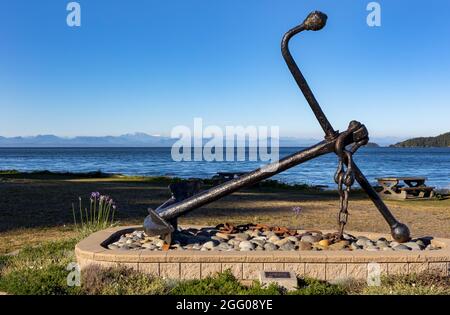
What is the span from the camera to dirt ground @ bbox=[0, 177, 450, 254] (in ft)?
31.6

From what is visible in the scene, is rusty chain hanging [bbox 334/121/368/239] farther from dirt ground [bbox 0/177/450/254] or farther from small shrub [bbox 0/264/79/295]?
dirt ground [bbox 0/177/450/254]

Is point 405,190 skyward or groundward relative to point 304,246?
groundward

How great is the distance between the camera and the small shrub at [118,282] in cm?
484

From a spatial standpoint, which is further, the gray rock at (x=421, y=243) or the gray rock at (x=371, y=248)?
the gray rock at (x=421, y=243)

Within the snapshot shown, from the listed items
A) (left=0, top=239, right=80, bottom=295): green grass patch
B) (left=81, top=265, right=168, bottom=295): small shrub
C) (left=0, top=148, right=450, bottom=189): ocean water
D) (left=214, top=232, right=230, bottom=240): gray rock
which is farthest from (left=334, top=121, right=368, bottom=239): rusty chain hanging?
(left=0, top=148, right=450, bottom=189): ocean water

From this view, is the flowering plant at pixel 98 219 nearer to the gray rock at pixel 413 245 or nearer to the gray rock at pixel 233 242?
the gray rock at pixel 233 242

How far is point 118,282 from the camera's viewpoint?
4988 mm

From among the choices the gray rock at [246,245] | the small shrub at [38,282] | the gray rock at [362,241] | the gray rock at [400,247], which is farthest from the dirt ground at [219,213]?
the gray rock at [246,245]

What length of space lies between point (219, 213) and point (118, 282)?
296 inches

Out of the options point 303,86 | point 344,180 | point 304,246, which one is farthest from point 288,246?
point 303,86

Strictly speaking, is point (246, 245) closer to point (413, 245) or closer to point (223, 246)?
point (223, 246)

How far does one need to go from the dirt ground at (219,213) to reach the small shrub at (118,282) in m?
3.06
